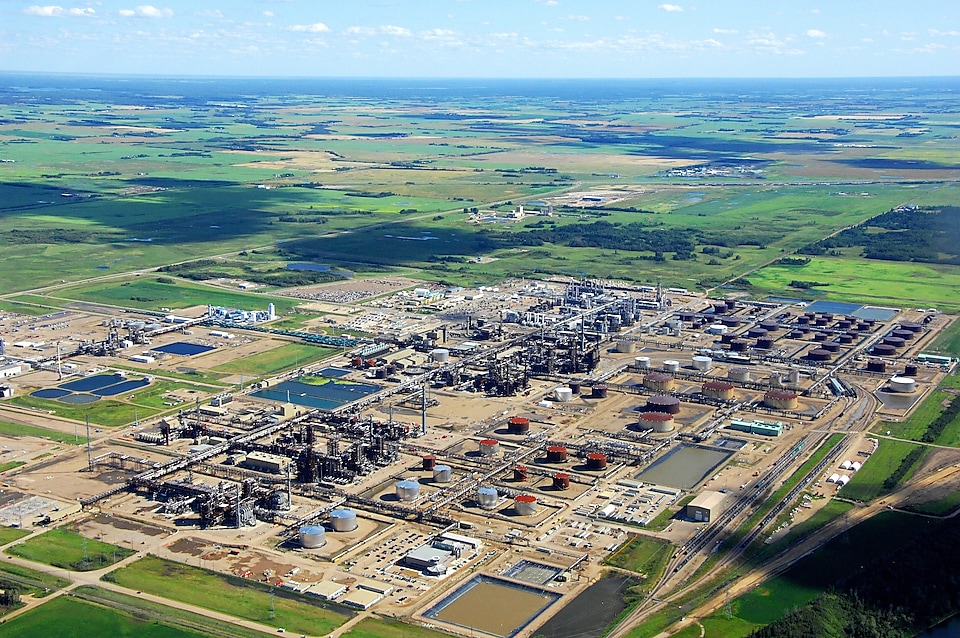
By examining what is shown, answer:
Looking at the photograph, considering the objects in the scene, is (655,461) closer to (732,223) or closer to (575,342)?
(575,342)

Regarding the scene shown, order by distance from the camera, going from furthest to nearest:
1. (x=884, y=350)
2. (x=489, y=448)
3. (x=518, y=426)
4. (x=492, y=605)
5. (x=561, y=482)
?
(x=884, y=350)
(x=518, y=426)
(x=489, y=448)
(x=561, y=482)
(x=492, y=605)

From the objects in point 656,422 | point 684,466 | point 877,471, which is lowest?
point 684,466

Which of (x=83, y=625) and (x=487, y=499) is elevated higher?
(x=487, y=499)

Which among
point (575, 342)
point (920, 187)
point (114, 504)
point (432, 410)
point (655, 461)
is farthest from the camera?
point (920, 187)

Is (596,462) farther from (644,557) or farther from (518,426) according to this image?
(644,557)

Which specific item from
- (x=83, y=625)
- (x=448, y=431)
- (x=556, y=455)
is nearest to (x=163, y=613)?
(x=83, y=625)

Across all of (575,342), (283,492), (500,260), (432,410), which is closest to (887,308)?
(575,342)

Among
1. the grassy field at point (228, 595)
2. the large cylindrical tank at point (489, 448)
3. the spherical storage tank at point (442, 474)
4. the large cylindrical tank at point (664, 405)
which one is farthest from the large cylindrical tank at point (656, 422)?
the grassy field at point (228, 595)
